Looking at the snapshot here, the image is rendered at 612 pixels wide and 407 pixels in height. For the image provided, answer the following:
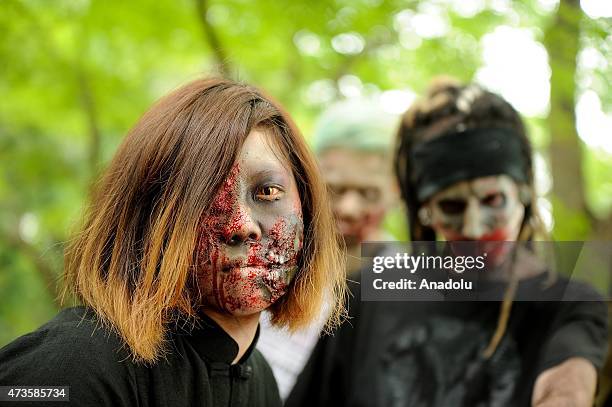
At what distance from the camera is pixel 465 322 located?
1782 millimetres

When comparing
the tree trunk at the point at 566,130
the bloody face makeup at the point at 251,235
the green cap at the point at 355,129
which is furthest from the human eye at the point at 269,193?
the tree trunk at the point at 566,130

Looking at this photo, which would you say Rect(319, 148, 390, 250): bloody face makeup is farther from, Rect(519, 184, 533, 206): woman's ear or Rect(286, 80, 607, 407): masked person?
Rect(519, 184, 533, 206): woman's ear

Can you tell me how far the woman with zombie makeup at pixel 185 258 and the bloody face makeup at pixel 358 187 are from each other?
1003 mm

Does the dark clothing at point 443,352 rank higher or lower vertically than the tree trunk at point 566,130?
lower

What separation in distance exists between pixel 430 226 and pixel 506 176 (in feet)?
0.78

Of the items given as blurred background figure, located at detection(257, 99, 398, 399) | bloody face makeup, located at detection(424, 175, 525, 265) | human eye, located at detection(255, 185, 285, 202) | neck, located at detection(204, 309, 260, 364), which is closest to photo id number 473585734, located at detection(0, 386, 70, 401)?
neck, located at detection(204, 309, 260, 364)

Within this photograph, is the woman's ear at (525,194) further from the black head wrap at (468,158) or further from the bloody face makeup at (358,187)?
the bloody face makeup at (358,187)

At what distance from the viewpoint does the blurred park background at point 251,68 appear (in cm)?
247

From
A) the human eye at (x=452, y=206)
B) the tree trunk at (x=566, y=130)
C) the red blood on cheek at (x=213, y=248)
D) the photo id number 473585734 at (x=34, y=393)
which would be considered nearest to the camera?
the photo id number 473585734 at (x=34, y=393)

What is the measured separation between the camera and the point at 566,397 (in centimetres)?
157

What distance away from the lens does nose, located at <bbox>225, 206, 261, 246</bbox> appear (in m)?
1.18

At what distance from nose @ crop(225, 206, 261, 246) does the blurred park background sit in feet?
3.76

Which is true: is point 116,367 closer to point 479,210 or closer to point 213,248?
point 213,248

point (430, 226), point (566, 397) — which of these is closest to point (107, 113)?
point (430, 226)
